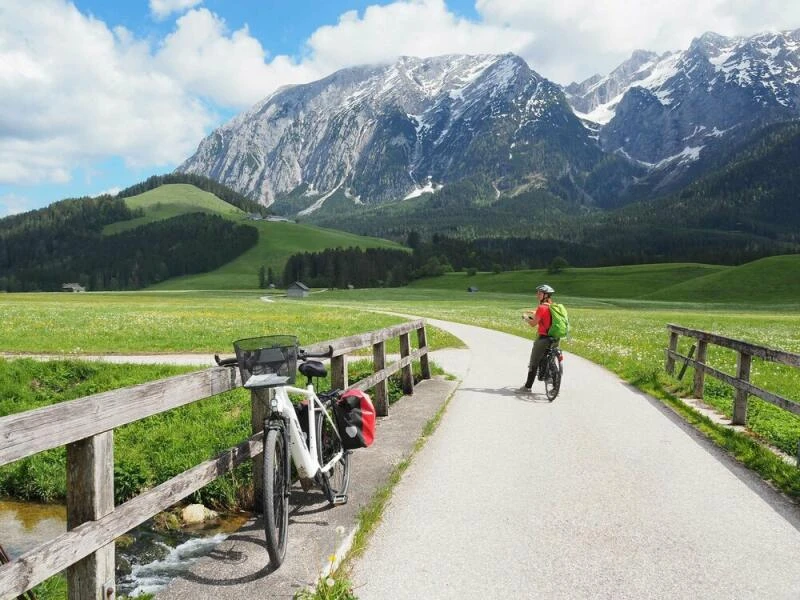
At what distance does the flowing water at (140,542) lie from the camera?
720 cm

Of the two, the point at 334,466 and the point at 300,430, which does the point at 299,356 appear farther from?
the point at 334,466

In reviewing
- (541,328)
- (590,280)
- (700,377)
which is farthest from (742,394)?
(590,280)

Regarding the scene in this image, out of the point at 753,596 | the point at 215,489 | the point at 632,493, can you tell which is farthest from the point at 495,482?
the point at 215,489

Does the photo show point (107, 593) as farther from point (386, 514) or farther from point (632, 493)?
point (632, 493)

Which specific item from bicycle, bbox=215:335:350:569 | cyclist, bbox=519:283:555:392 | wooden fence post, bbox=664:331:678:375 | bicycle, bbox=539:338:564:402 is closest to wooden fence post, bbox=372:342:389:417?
Result: bicycle, bbox=215:335:350:569

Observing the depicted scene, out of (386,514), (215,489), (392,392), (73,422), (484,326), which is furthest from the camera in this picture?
(484,326)

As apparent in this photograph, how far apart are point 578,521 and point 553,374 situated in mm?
7933

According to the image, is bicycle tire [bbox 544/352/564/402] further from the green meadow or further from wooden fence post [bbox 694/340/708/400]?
wooden fence post [bbox 694/340/708/400]

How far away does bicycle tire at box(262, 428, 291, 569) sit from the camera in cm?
549

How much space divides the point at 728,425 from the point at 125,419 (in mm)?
11078

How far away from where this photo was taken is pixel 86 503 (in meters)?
4.39

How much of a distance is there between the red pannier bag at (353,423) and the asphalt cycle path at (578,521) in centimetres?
87

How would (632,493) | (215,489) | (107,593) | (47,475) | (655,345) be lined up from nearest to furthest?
(107,593) → (632,493) → (215,489) → (47,475) → (655,345)

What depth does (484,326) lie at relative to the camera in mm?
43469
